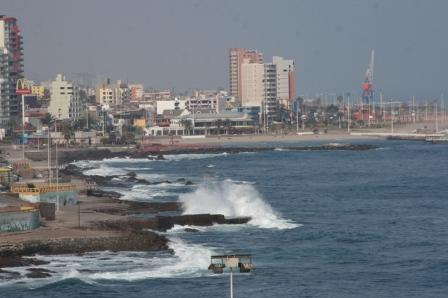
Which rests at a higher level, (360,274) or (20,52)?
(20,52)

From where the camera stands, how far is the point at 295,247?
130 ft

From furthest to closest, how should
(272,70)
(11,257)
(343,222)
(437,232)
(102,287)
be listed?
(272,70)
(343,222)
(437,232)
(11,257)
(102,287)

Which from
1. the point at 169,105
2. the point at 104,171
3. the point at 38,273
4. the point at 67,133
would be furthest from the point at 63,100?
the point at 38,273

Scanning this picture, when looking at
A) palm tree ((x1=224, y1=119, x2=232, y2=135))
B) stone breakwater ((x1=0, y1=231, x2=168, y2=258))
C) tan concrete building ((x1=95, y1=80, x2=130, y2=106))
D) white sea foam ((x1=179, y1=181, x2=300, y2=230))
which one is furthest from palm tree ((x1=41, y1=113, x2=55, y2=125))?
stone breakwater ((x1=0, y1=231, x2=168, y2=258))

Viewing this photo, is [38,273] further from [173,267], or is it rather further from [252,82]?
[252,82]

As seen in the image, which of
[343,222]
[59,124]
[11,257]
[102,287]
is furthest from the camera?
[59,124]

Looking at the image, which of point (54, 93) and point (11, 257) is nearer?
point (11, 257)

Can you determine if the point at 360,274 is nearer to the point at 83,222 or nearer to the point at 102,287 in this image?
the point at 102,287

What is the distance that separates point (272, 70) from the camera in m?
188

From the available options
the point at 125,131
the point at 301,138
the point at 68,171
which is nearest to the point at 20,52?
the point at 125,131

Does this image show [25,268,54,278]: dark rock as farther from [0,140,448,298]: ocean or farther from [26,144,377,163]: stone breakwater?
[26,144,377,163]: stone breakwater

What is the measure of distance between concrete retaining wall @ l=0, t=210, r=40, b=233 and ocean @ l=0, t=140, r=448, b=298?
3968mm

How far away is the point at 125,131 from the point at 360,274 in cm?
11592

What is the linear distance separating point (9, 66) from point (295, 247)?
107594 millimetres
